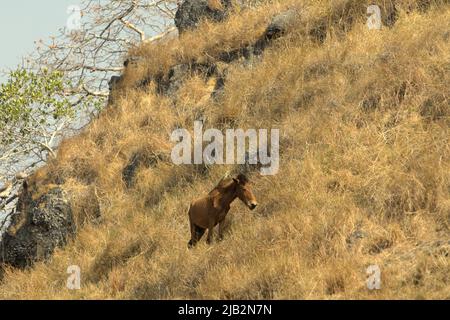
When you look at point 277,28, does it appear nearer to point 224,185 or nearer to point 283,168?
point 283,168

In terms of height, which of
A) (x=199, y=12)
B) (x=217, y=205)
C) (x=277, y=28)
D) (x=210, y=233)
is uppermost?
(x=199, y=12)

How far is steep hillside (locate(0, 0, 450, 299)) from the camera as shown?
9.31 m

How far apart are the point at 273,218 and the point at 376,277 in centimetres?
226

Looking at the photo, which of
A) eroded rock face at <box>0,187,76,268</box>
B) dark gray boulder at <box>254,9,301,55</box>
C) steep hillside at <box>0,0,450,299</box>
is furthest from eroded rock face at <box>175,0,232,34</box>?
eroded rock face at <box>0,187,76,268</box>

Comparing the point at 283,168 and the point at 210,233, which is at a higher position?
the point at 283,168

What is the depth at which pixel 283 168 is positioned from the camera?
11.8m

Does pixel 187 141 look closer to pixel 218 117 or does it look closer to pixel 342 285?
pixel 218 117

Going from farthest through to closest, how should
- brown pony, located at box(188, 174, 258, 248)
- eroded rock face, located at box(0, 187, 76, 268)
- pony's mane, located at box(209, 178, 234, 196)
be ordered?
eroded rock face, located at box(0, 187, 76, 268), pony's mane, located at box(209, 178, 234, 196), brown pony, located at box(188, 174, 258, 248)

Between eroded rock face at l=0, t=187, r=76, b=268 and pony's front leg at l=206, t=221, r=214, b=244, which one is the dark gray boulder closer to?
eroded rock face at l=0, t=187, r=76, b=268

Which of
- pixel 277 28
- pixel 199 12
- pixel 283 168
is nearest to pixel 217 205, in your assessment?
pixel 283 168

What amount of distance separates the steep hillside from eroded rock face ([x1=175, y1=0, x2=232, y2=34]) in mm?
497

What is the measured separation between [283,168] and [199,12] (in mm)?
7531

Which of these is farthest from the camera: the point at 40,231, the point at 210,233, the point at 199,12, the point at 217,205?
the point at 199,12
